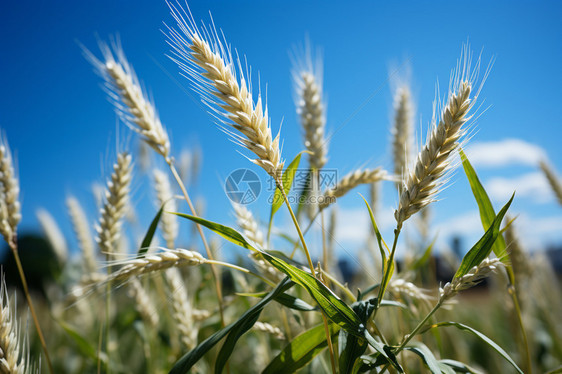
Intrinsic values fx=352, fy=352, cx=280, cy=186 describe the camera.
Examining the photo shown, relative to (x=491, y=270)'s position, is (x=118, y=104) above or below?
→ above

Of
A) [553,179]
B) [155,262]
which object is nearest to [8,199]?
[155,262]

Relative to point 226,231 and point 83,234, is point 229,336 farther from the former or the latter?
point 83,234

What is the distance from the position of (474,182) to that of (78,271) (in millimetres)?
4192

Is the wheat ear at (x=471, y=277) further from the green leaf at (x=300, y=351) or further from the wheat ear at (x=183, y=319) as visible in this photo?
the wheat ear at (x=183, y=319)

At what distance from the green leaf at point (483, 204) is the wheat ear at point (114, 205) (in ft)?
4.74

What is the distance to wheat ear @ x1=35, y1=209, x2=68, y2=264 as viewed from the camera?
4.03 meters

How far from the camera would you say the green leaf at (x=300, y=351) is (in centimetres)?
117

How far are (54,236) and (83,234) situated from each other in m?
1.55

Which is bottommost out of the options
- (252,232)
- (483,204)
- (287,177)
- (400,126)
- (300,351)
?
Answer: (300,351)

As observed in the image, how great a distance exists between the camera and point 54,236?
13.6 ft

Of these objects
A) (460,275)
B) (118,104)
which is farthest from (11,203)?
(460,275)

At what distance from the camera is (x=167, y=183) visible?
2.39m

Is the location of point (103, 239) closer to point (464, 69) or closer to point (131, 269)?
point (131, 269)

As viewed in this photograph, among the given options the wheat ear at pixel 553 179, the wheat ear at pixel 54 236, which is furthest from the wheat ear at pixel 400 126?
the wheat ear at pixel 54 236
